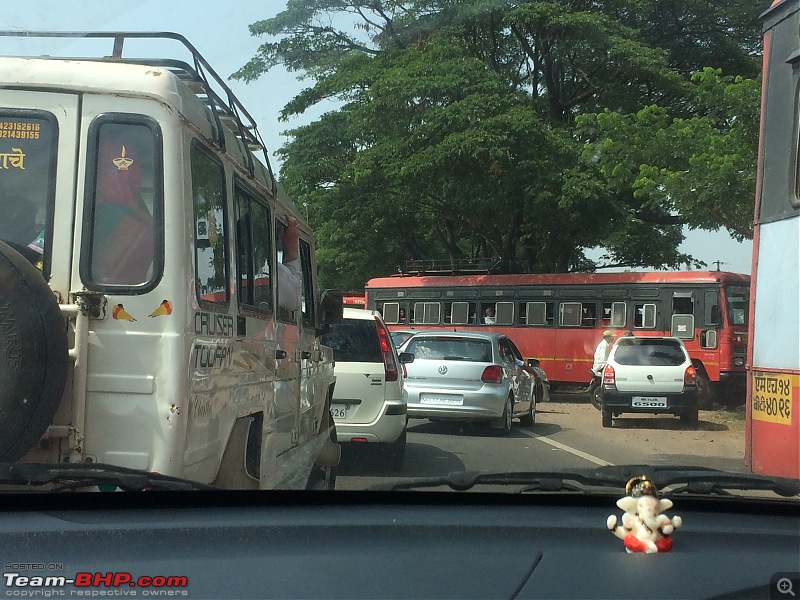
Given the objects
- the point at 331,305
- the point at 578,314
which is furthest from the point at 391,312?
the point at 331,305

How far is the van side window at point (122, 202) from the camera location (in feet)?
10.3

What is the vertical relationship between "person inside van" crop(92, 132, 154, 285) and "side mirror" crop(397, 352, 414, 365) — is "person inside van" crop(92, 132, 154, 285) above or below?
above

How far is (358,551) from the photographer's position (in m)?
2.36

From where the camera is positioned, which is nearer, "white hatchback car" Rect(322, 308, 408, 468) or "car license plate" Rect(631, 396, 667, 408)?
"white hatchback car" Rect(322, 308, 408, 468)

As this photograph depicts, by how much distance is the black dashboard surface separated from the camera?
2256mm

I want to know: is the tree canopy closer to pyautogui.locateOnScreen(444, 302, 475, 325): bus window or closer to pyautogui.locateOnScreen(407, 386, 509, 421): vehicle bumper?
pyautogui.locateOnScreen(407, 386, 509, 421): vehicle bumper

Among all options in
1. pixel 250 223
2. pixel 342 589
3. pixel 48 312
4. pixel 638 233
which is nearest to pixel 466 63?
pixel 250 223

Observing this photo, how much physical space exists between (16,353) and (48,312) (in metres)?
0.16

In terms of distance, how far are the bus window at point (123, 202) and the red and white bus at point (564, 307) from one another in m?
8.77

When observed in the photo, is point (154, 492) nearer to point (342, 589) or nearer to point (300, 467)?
point (342, 589)

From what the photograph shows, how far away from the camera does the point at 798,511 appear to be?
8.86 ft

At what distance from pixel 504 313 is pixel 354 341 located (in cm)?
1434

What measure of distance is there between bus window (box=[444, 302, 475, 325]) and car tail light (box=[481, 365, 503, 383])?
14.6 meters

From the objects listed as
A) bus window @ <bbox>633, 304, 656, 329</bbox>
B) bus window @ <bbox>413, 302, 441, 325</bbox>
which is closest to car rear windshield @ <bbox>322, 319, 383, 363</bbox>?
bus window @ <bbox>633, 304, 656, 329</bbox>
